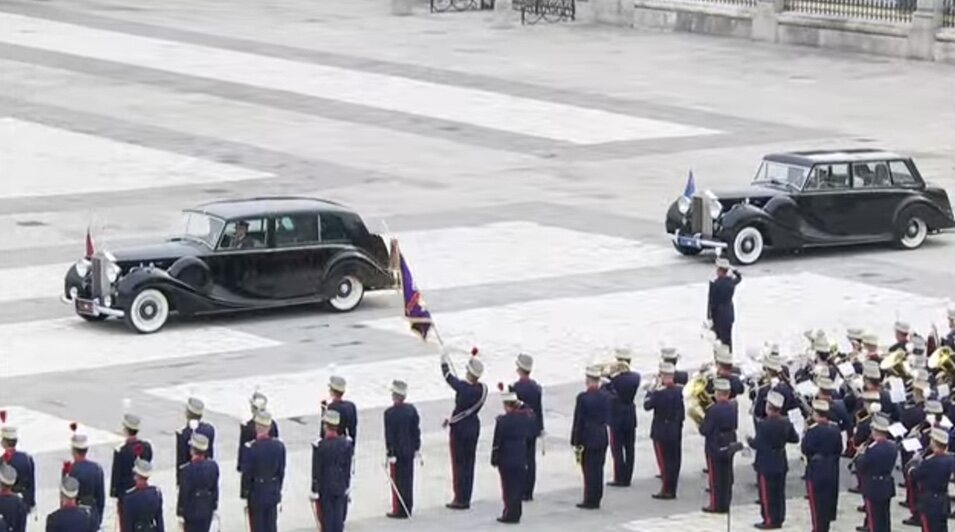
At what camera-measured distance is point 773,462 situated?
20.6 meters

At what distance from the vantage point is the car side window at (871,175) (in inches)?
1251

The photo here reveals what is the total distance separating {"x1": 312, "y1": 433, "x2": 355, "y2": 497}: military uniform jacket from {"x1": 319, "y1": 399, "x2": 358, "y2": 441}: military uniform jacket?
1.71ft

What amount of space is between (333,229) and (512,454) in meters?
8.24

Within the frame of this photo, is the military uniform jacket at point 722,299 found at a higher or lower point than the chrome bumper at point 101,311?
higher

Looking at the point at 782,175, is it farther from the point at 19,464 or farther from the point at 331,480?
the point at 19,464

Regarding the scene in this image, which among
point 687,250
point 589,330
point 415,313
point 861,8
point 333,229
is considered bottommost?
point 589,330

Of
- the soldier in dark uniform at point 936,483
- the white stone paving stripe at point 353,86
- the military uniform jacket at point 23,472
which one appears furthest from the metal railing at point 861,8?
the military uniform jacket at point 23,472

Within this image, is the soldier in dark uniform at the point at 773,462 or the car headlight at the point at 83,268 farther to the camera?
the car headlight at the point at 83,268

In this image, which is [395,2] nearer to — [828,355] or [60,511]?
[828,355]

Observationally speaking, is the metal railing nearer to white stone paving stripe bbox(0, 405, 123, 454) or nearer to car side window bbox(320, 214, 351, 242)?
car side window bbox(320, 214, 351, 242)

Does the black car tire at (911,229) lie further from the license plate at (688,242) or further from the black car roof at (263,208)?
the black car roof at (263,208)

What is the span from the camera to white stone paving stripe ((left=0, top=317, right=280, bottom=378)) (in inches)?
1017

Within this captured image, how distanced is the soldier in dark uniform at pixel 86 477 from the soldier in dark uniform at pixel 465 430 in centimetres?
320

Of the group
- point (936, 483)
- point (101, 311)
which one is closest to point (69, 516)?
point (936, 483)
